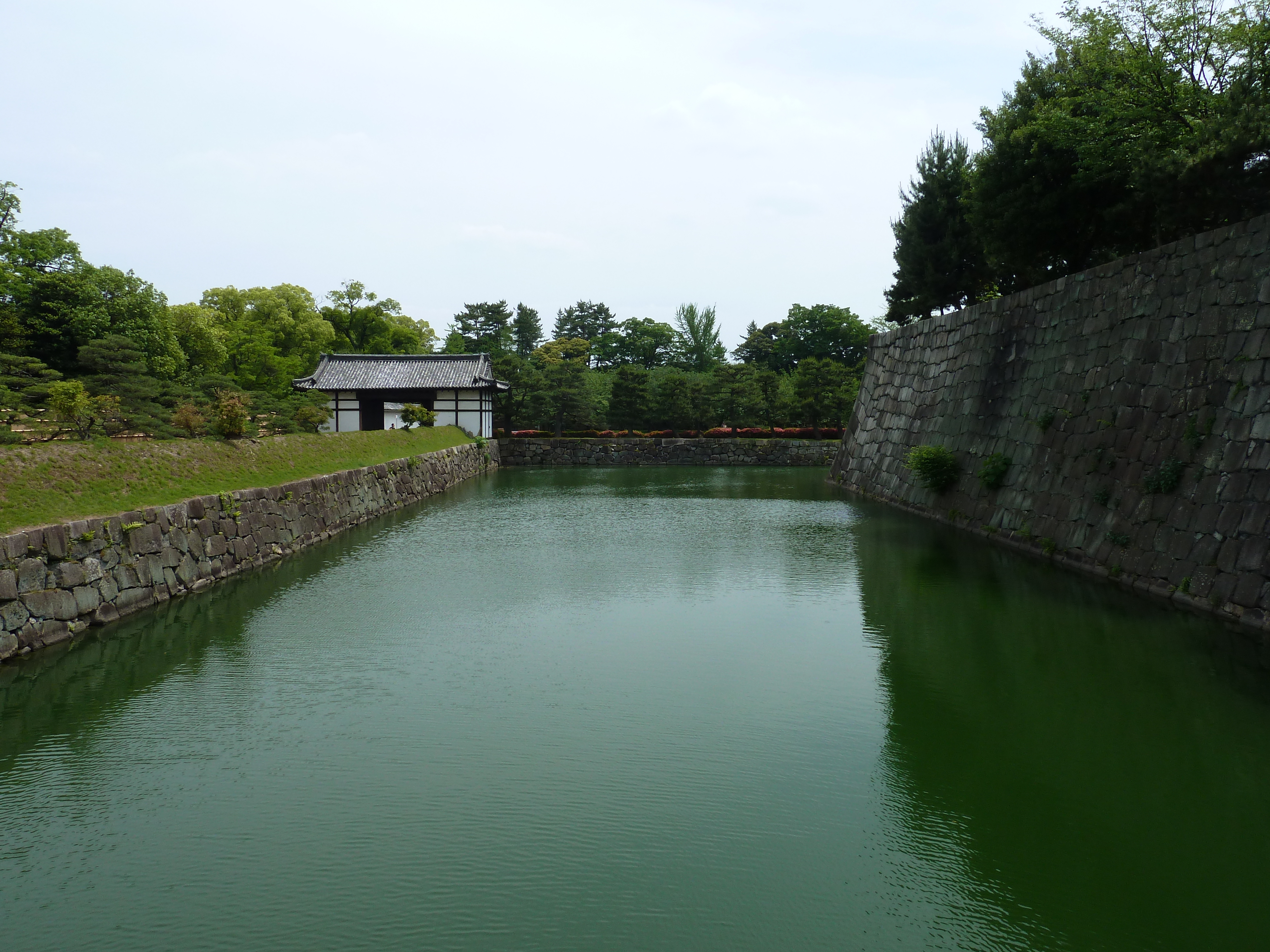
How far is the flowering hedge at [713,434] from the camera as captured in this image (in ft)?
110

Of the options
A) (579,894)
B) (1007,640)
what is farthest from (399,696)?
(1007,640)

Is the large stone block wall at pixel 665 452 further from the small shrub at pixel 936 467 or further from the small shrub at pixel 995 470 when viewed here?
the small shrub at pixel 995 470

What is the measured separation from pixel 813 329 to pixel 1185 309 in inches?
1510

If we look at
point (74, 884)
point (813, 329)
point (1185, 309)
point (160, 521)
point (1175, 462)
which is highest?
point (813, 329)

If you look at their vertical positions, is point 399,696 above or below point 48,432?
below

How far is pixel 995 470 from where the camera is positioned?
12086 mm

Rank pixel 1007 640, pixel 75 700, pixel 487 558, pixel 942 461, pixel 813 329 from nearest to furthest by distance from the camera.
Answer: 1. pixel 75 700
2. pixel 1007 640
3. pixel 487 558
4. pixel 942 461
5. pixel 813 329

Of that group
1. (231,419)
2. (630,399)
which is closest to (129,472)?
(231,419)

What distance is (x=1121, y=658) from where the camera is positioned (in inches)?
244

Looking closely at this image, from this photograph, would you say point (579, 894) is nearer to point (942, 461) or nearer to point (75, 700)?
point (75, 700)

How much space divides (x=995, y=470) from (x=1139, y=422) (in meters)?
3.03

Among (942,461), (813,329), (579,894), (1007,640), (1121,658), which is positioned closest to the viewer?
(579,894)

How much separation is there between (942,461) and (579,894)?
1222 centimetres

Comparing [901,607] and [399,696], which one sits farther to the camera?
[901,607]
